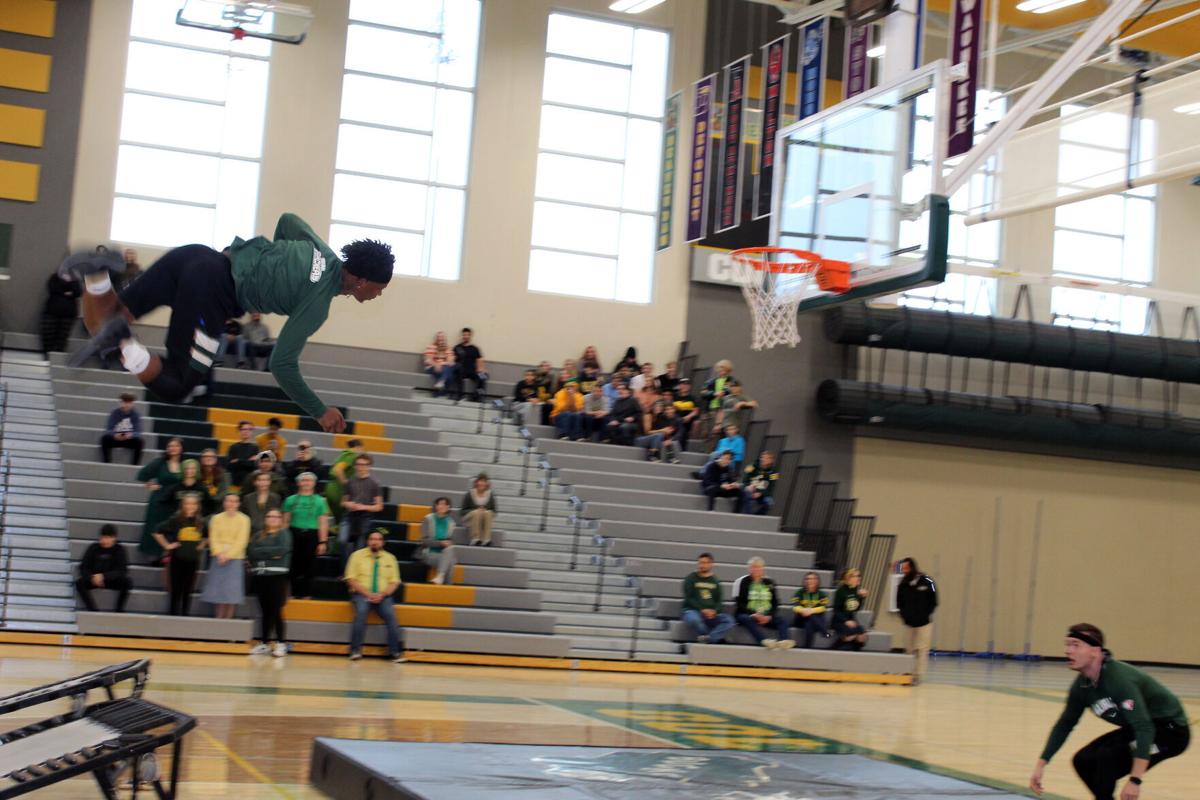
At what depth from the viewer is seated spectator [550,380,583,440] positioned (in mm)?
20344

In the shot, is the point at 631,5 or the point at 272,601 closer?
the point at 272,601

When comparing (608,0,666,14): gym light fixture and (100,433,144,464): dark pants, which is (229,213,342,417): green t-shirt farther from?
(608,0,666,14): gym light fixture

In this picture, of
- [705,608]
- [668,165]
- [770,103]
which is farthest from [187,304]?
[668,165]

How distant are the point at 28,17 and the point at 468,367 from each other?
8.67 meters

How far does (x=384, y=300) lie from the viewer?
2122 centimetres

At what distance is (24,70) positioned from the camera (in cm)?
1970

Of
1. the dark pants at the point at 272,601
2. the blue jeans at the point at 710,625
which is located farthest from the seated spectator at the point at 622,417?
the dark pants at the point at 272,601

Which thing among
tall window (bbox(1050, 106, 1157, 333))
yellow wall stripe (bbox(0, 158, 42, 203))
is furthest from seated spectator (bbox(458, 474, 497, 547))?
tall window (bbox(1050, 106, 1157, 333))

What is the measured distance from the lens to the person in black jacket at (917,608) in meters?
17.5

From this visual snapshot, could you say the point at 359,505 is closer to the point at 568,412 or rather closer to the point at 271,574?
the point at 271,574

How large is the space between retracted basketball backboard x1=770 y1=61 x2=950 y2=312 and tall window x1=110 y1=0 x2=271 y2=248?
10147 millimetres

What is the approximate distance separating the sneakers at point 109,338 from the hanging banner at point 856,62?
11.3 m

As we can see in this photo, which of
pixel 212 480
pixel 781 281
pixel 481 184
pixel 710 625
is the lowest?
pixel 710 625

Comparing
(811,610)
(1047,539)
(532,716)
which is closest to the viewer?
(532,716)
